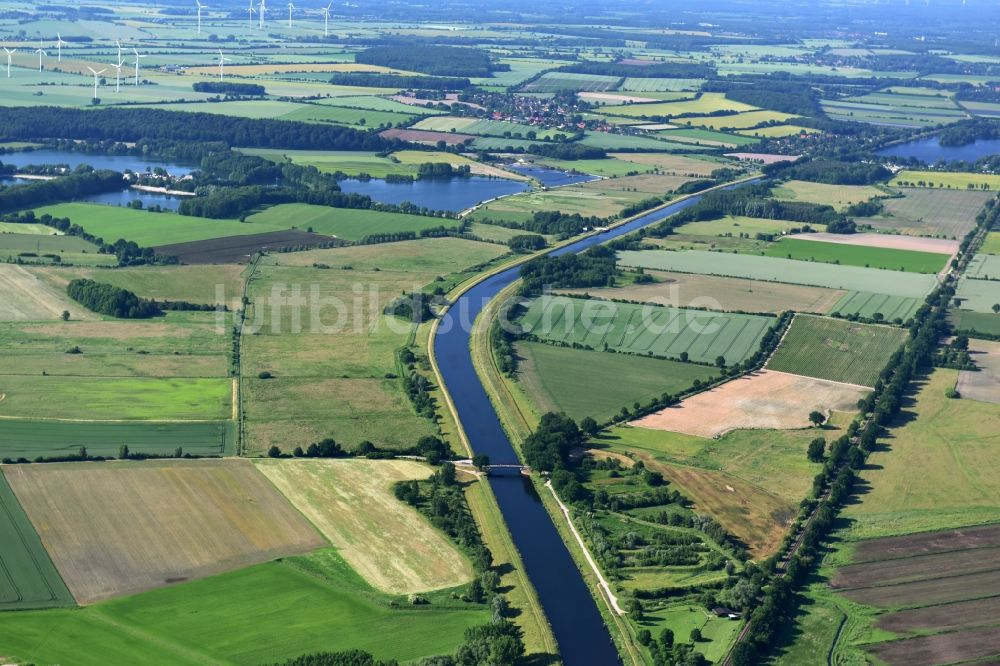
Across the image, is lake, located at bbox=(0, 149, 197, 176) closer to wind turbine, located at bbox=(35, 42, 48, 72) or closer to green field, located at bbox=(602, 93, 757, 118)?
wind turbine, located at bbox=(35, 42, 48, 72)

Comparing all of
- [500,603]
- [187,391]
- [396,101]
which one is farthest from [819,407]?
[396,101]

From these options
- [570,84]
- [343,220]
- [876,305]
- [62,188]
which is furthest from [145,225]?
[570,84]

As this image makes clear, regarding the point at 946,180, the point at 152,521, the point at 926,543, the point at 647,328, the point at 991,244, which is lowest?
the point at 152,521

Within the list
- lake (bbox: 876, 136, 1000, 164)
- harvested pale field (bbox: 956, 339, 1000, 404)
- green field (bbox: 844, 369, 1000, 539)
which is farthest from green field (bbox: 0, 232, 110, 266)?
lake (bbox: 876, 136, 1000, 164)

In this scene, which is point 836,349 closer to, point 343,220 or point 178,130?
point 343,220

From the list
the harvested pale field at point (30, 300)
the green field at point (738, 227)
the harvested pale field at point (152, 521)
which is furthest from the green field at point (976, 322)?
the harvested pale field at point (30, 300)
